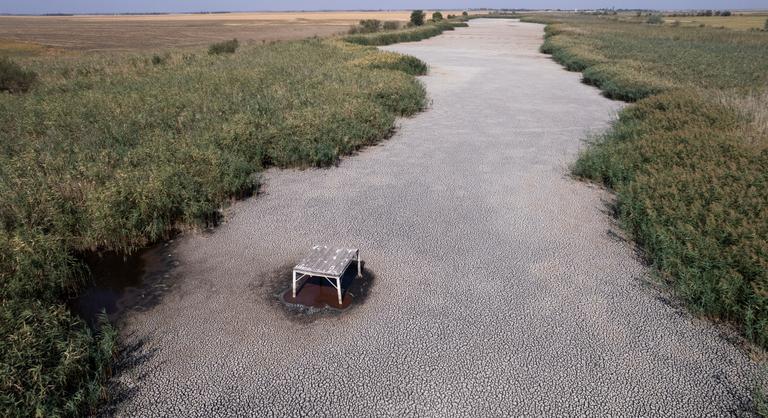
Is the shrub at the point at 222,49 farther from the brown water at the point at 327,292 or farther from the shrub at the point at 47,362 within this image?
the shrub at the point at 47,362

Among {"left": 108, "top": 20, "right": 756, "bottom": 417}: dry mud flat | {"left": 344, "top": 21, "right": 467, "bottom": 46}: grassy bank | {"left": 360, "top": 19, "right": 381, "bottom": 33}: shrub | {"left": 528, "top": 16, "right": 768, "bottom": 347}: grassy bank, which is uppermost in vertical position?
{"left": 360, "top": 19, "right": 381, "bottom": 33}: shrub

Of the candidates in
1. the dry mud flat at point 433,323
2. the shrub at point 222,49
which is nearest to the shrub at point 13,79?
the shrub at point 222,49

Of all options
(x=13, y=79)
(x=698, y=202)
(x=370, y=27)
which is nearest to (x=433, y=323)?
(x=698, y=202)

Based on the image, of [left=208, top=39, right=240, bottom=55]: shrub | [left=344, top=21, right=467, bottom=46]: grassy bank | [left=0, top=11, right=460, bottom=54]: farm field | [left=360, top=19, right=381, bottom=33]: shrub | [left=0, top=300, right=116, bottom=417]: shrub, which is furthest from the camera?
[left=360, top=19, right=381, bottom=33]: shrub

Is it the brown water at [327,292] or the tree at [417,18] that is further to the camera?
the tree at [417,18]

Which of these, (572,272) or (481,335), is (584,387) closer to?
(481,335)

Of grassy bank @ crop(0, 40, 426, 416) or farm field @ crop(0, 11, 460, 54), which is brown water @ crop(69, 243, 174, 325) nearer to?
grassy bank @ crop(0, 40, 426, 416)

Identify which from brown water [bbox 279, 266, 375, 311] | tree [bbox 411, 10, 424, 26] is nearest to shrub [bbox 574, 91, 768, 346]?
brown water [bbox 279, 266, 375, 311]
